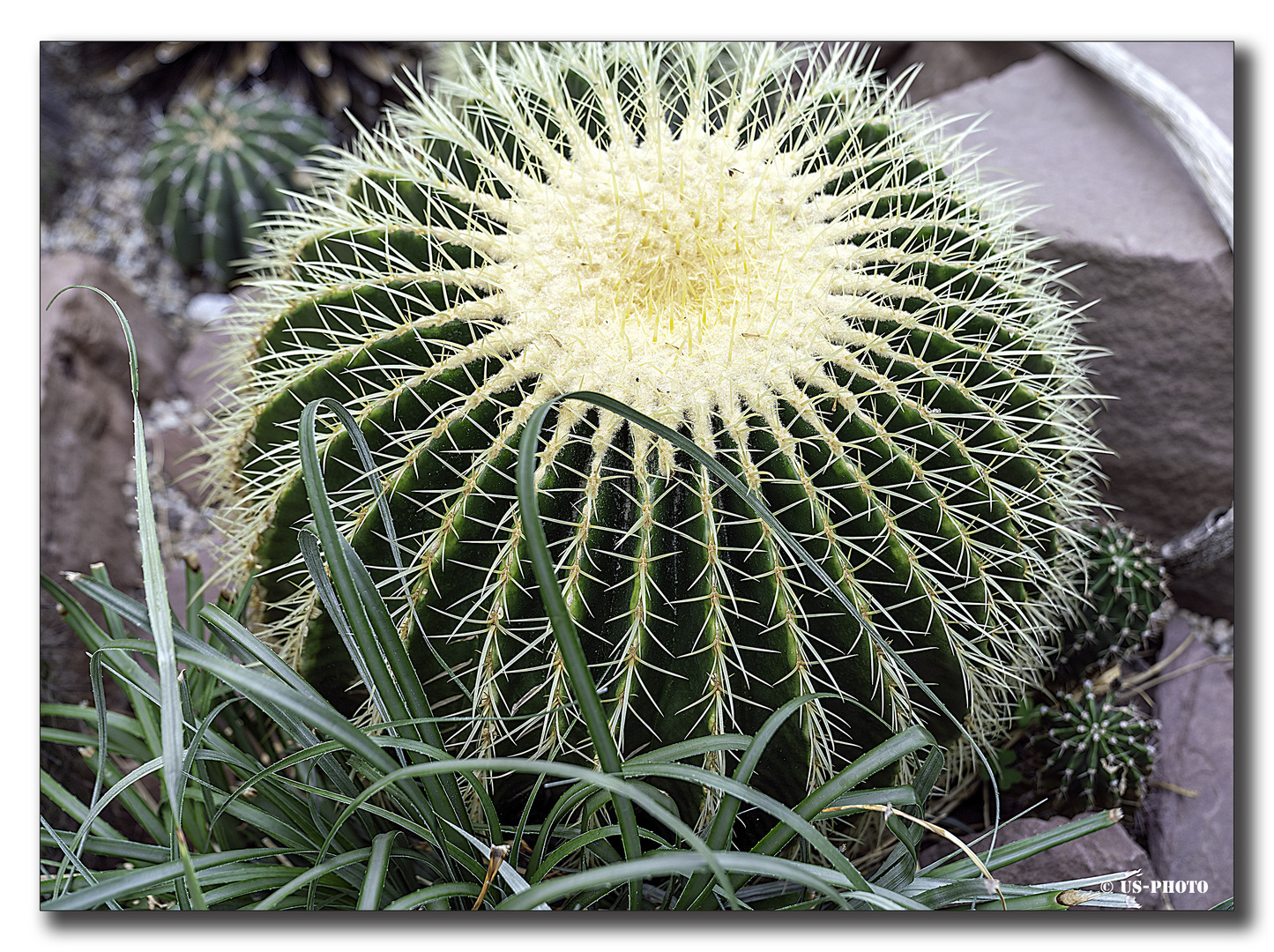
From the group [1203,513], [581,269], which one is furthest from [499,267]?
[1203,513]

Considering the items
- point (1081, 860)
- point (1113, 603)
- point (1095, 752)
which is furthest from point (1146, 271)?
point (1081, 860)

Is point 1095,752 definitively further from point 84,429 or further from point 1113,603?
point 84,429

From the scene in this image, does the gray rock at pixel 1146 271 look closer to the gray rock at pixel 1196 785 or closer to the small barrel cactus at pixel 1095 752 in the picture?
the gray rock at pixel 1196 785

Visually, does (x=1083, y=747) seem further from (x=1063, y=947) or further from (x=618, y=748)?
(x=618, y=748)

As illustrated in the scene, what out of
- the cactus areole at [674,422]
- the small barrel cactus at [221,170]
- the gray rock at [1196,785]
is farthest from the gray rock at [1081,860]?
the small barrel cactus at [221,170]

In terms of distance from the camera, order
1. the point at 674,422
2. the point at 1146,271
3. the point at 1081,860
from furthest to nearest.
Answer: the point at 1146,271 → the point at 1081,860 → the point at 674,422

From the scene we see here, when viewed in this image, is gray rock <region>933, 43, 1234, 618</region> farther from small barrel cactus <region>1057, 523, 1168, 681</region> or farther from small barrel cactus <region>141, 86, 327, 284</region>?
small barrel cactus <region>141, 86, 327, 284</region>
